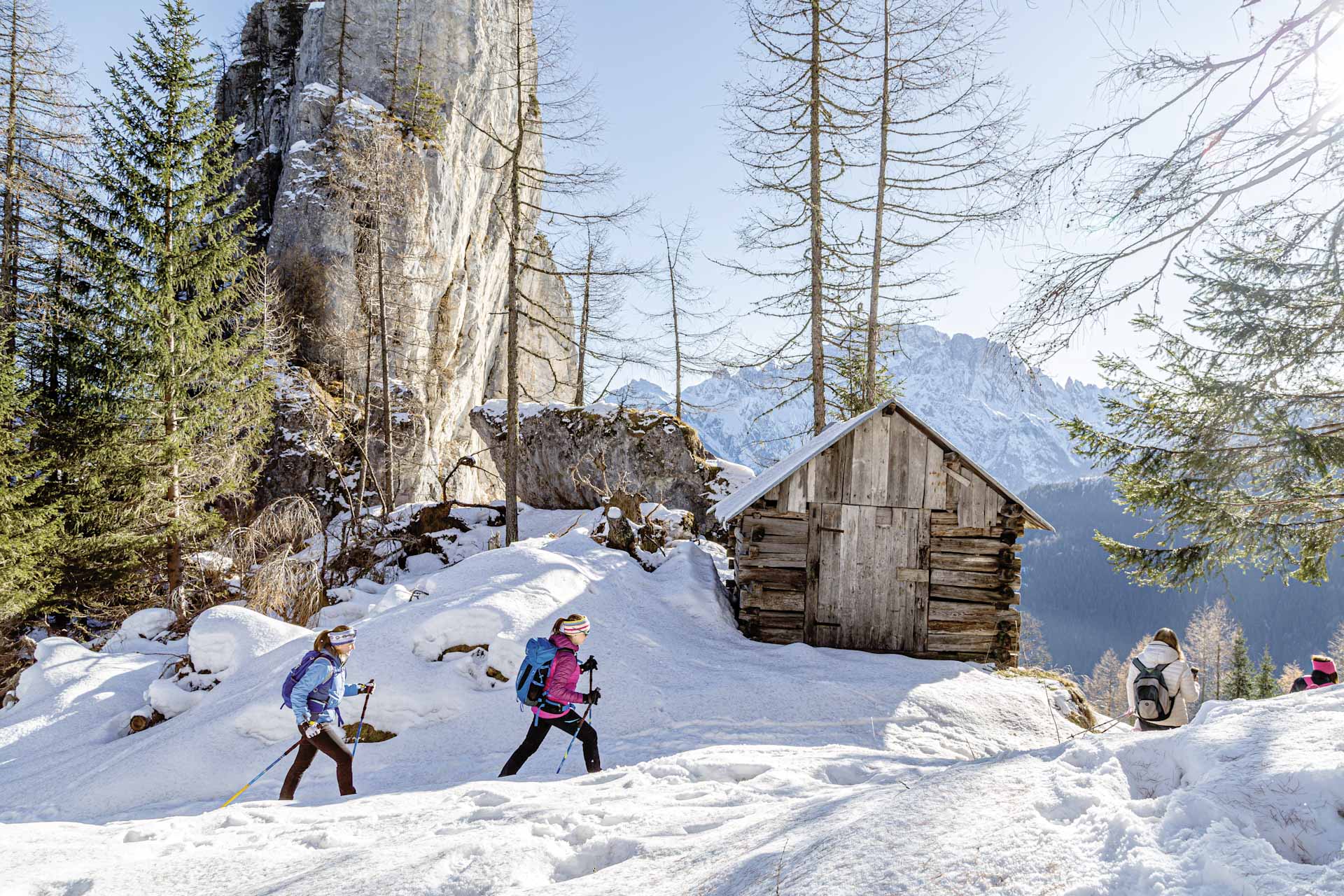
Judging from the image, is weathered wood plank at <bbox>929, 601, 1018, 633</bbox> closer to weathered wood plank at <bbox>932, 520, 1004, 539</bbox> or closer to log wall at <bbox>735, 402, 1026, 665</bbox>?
log wall at <bbox>735, 402, 1026, 665</bbox>

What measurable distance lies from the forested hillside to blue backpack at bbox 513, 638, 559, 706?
324 feet

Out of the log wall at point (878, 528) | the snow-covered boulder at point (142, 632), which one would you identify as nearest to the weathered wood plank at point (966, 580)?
the log wall at point (878, 528)

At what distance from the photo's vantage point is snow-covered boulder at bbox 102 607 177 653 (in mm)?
10859

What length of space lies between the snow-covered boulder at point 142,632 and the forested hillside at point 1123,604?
327 feet

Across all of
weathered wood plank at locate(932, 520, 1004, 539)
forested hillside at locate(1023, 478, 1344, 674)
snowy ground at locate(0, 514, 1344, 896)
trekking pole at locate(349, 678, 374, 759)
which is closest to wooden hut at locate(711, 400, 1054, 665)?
weathered wood plank at locate(932, 520, 1004, 539)

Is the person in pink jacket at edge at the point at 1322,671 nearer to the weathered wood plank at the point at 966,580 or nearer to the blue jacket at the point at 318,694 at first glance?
the weathered wood plank at the point at 966,580

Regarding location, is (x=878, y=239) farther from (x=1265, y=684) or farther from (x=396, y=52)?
(x=1265, y=684)

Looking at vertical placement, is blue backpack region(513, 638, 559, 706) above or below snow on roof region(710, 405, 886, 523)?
below

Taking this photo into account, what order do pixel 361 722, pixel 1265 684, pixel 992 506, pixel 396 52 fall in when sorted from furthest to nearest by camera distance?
1. pixel 1265 684
2. pixel 396 52
3. pixel 992 506
4. pixel 361 722

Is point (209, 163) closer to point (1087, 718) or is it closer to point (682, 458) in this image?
point (682, 458)

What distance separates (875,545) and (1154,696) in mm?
4763

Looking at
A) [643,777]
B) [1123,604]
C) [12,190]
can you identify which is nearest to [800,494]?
[643,777]

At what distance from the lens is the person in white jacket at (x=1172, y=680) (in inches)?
252

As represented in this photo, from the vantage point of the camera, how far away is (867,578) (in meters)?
10.9
